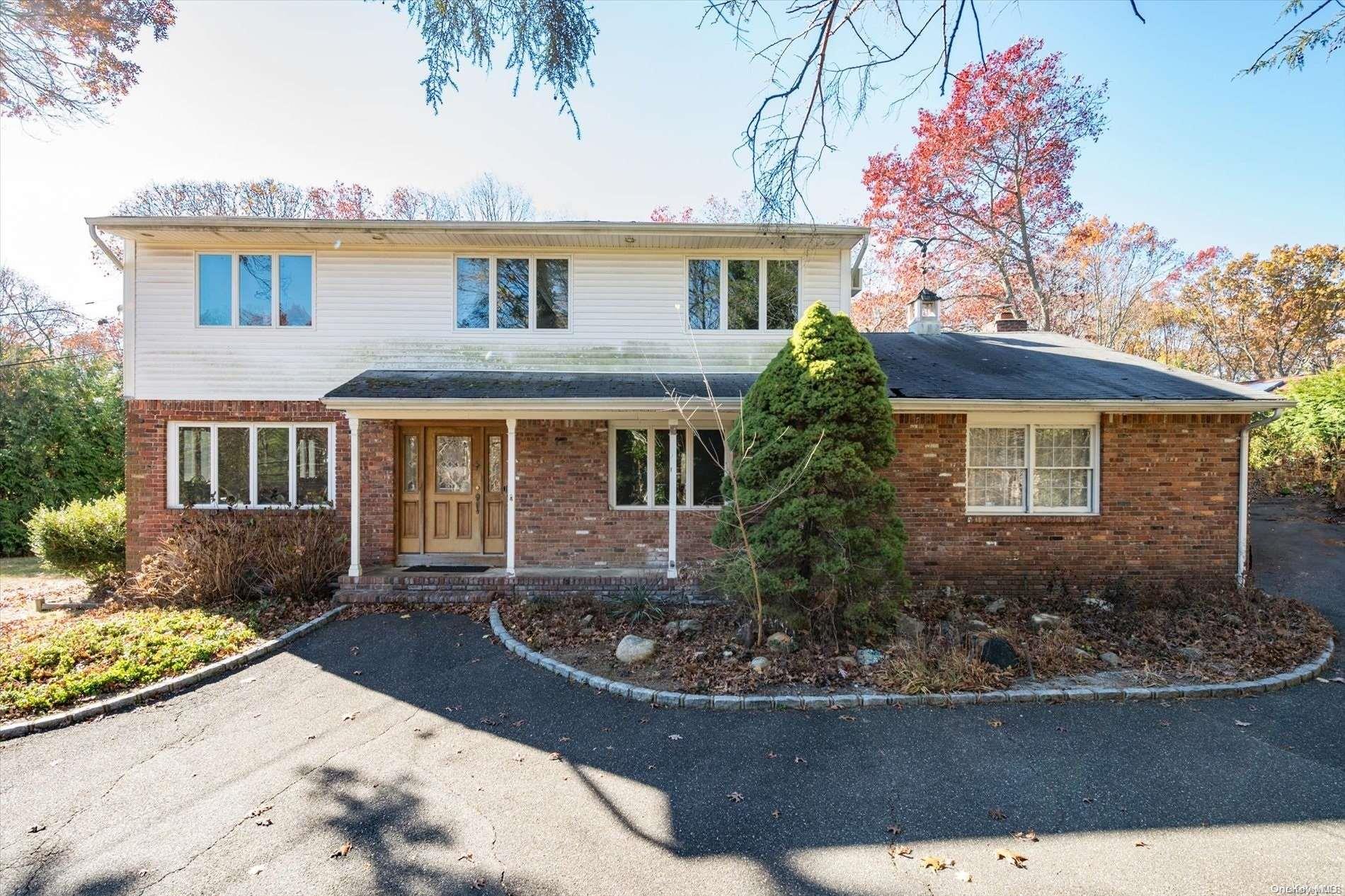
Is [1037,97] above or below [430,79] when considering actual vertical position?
above

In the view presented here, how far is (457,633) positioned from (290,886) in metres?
3.91

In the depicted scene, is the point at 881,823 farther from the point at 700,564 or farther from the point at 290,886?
the point at 700,564

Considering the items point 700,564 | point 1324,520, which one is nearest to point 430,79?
point 700,564

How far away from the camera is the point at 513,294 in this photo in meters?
9.45

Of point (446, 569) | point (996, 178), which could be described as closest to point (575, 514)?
point (446, 569)

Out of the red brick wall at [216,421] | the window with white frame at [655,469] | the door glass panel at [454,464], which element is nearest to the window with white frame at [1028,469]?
the window with white frame at [655,469]

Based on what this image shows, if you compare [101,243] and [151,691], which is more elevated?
[101,243]

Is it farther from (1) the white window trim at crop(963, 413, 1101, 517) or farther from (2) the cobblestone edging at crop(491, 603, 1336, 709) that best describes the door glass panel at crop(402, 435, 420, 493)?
(1) the white window trim at crop(963, 413, 1101, 517)

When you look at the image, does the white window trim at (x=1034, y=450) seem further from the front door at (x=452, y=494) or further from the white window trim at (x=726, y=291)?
the front door at (x=452, y=494)

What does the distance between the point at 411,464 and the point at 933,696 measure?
8097mm

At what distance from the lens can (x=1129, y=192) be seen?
15.3 meters

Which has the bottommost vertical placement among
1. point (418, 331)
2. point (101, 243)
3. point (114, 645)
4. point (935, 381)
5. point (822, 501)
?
point (114, 645)

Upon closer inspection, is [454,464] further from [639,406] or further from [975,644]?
[975,644]

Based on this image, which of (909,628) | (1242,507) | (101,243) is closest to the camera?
(909,628)
